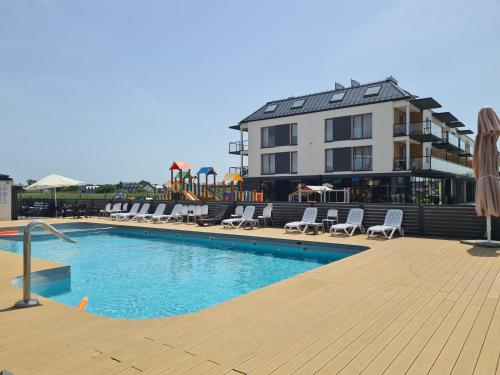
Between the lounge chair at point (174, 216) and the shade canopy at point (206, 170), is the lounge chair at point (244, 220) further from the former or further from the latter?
the shade canopy at point (206, 170)

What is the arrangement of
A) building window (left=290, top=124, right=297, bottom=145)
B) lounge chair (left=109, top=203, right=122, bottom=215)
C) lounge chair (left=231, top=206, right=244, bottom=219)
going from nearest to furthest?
lounge chair (left=231, top=206, right=244, bottom=219)
lounge chair (left=109, top=203, right=122, bottom=215)
building window (left=290, top=124, right=297, bottom=145)

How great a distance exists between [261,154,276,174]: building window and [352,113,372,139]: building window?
6.66 m

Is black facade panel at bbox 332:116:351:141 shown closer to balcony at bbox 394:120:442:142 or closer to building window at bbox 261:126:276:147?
balcony at bbox 394:120:442:142

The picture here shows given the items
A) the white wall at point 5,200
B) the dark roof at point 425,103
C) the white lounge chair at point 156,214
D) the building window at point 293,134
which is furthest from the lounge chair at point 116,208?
the dark roof at point 425,103

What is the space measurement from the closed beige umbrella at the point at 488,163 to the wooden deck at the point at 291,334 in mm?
3789

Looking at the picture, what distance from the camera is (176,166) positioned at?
23.1m

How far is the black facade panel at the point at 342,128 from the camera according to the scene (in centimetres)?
2436

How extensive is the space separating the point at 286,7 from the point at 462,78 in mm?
8419

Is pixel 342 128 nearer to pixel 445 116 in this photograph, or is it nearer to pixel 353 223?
pixel 445 116

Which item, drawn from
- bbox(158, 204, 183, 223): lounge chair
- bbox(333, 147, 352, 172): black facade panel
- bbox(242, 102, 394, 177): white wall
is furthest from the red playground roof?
bbox(333, 147, 352, 172): black facade panel

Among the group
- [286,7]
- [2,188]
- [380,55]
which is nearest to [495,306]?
[286,7]

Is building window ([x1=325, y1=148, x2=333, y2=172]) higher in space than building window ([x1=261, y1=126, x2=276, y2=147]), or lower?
lower

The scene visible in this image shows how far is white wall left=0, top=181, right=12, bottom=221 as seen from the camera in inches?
679

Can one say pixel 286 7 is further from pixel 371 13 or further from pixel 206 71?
pixel 206 71
